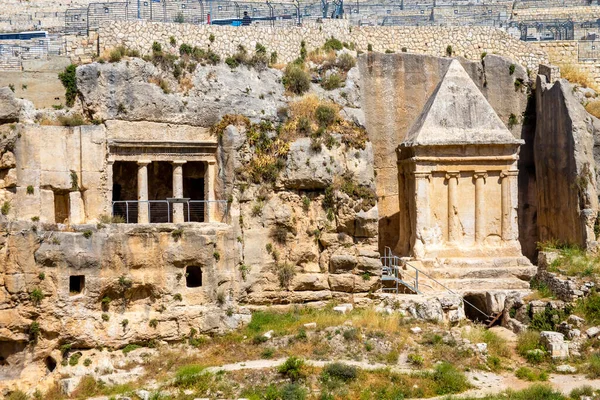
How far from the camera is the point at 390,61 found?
40.1 metres

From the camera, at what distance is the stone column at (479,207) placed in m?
37.2

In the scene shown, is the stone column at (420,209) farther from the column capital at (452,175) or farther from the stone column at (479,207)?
the stone column at (479,207)

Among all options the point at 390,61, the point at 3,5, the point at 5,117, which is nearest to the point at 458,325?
the point at 390,61

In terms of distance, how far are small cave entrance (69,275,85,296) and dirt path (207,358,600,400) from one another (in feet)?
16.1

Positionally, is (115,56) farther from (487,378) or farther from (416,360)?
(487,378)

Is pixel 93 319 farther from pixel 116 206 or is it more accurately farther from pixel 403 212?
pixel 403 212

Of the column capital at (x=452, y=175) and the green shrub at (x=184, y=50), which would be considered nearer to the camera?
the column capital at (x=452, y=175)

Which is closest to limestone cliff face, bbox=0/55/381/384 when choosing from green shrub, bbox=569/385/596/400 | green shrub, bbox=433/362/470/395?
green shrub, bbox=433/362/470/395

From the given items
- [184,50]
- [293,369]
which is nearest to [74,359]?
[293,369]

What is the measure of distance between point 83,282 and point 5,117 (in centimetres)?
573

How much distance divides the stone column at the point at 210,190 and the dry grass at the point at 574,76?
15.5 m

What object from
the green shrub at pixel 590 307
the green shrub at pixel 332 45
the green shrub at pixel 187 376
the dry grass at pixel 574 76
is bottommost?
the green shrub at pixel 187 376

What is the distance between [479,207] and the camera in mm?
37281

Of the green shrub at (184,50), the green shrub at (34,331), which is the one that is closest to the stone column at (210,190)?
the green shrub at (184,50)
